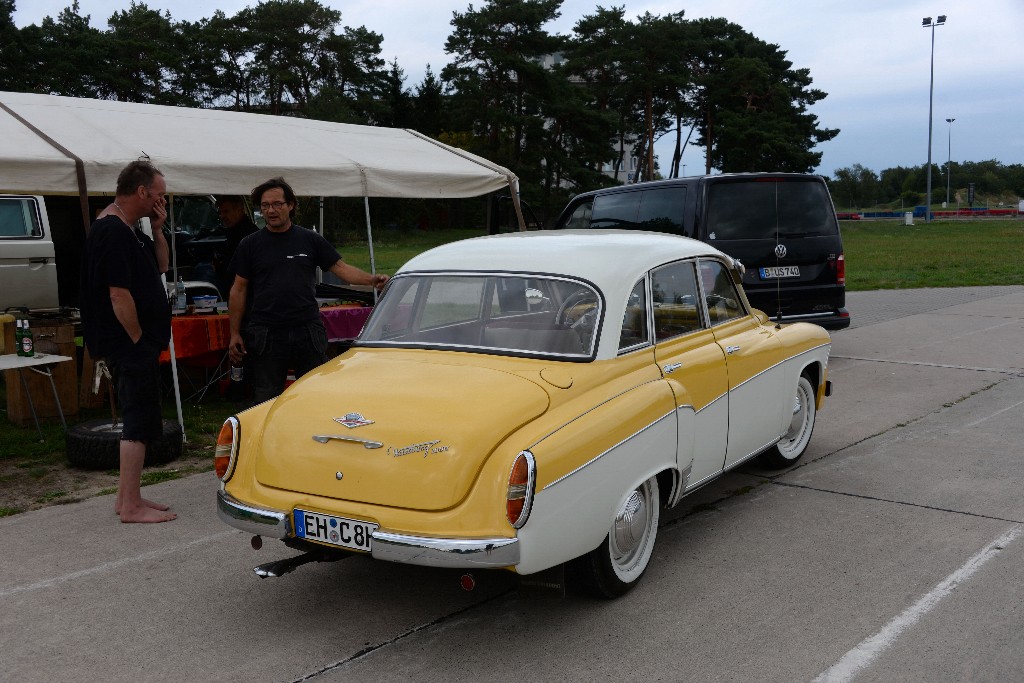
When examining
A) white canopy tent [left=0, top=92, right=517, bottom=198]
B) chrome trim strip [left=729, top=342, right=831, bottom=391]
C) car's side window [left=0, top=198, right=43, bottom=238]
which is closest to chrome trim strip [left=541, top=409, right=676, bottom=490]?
chrome trim strip [left=729, top=342, right=831, bottom=391]

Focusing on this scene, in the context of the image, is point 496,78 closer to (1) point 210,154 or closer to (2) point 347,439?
(1) point 210,154

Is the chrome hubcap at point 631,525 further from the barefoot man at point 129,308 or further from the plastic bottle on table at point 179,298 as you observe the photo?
the plastic bottle on table at point 179,298

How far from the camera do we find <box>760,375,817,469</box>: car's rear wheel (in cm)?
620

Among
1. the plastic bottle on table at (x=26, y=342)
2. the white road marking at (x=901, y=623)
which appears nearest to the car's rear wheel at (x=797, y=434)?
the white road marking at (x=901, y=623)

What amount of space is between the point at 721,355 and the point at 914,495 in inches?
66.3

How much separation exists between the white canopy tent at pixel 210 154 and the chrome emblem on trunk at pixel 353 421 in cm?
385

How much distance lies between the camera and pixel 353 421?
3842 millimetres

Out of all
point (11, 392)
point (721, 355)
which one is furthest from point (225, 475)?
point (11, 392)

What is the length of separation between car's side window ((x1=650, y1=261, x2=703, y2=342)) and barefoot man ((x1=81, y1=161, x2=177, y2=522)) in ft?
9.36

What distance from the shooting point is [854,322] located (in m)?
14.1

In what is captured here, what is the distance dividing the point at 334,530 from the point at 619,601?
1342 millimetres

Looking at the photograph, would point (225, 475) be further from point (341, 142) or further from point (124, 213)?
point (341, 142)

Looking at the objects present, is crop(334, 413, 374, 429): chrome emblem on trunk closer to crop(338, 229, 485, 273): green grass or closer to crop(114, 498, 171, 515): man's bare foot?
crop(114, 498, 171, 515): man's bare foot

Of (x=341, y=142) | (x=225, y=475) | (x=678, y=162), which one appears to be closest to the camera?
(x=225, y=475)
